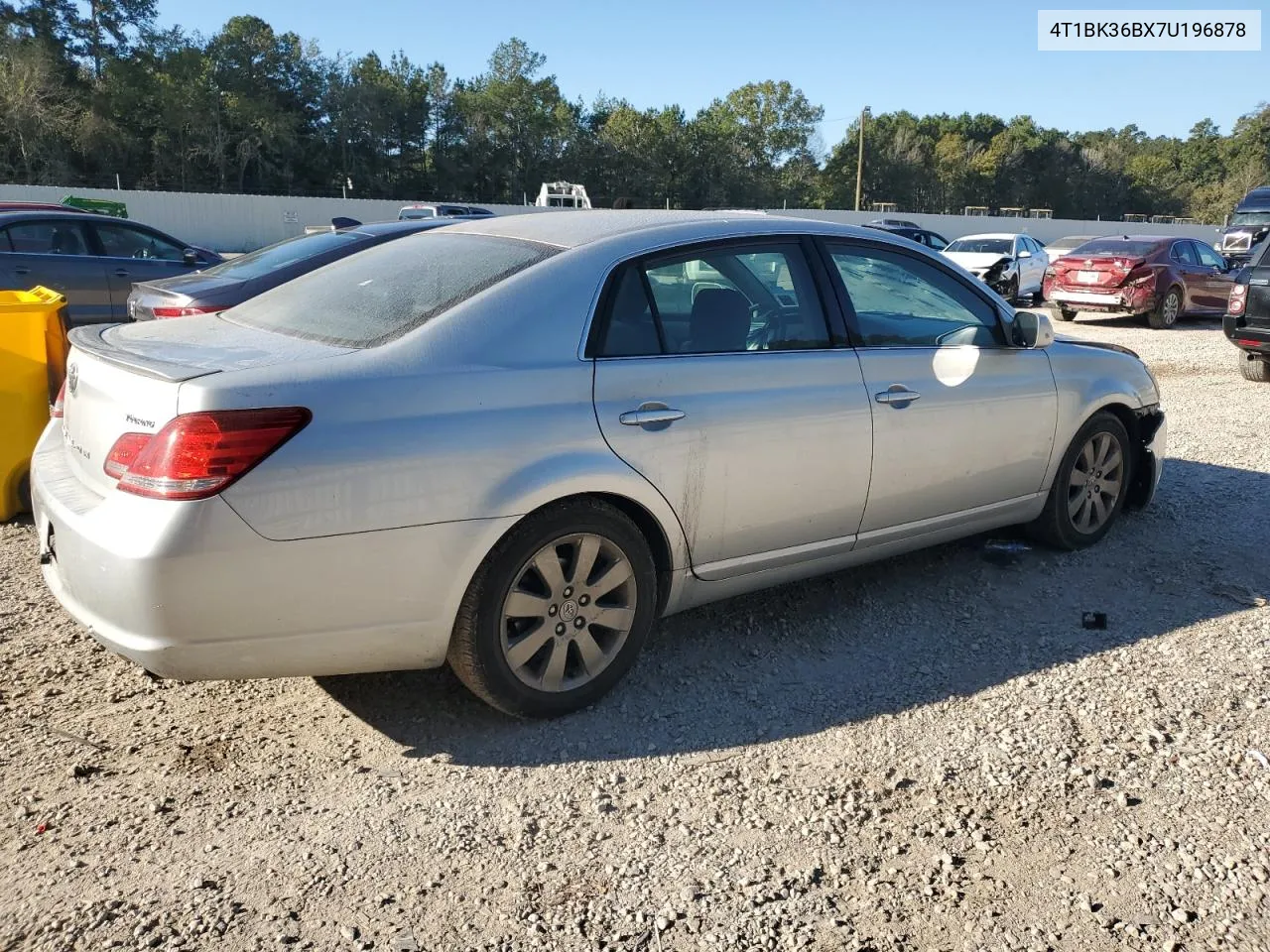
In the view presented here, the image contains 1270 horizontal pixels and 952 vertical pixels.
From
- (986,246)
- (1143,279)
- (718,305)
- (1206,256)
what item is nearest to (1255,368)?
(1143,279)

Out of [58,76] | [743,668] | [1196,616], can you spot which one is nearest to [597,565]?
[743,668]

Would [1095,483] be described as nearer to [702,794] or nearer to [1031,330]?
[1031,330]

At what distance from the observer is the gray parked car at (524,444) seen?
276 centimetres

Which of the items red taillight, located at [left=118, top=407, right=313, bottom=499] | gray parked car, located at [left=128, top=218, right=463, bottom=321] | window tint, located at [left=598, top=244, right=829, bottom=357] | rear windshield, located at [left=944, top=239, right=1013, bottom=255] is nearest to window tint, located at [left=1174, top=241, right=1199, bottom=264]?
rear windshield, located at [left=944, top=239, right=1013, bottom=255]

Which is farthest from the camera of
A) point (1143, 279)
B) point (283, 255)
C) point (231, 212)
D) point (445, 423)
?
point (231, 212)

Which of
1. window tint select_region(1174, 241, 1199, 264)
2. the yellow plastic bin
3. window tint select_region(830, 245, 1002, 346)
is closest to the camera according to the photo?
window tint select_region(830, 245, 1002, 346)

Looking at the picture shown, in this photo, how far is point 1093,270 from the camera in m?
Result: 16.0

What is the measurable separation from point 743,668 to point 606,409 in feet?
4.01

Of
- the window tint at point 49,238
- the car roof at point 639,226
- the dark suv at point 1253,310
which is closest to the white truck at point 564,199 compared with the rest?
the window tint at point 49,238

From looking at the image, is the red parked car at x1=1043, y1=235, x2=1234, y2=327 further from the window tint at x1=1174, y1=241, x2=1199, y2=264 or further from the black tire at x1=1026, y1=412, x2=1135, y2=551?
the black tire at x1=1026, y1=412, x2=1135, y2=551

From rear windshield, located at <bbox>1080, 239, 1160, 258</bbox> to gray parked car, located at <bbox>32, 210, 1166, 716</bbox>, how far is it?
13413 millimetres

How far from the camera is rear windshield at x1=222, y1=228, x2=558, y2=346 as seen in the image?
3.27 meters

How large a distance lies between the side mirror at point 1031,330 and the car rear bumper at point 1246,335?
270 inches

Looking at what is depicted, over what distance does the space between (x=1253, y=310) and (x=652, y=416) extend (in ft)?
29.9
